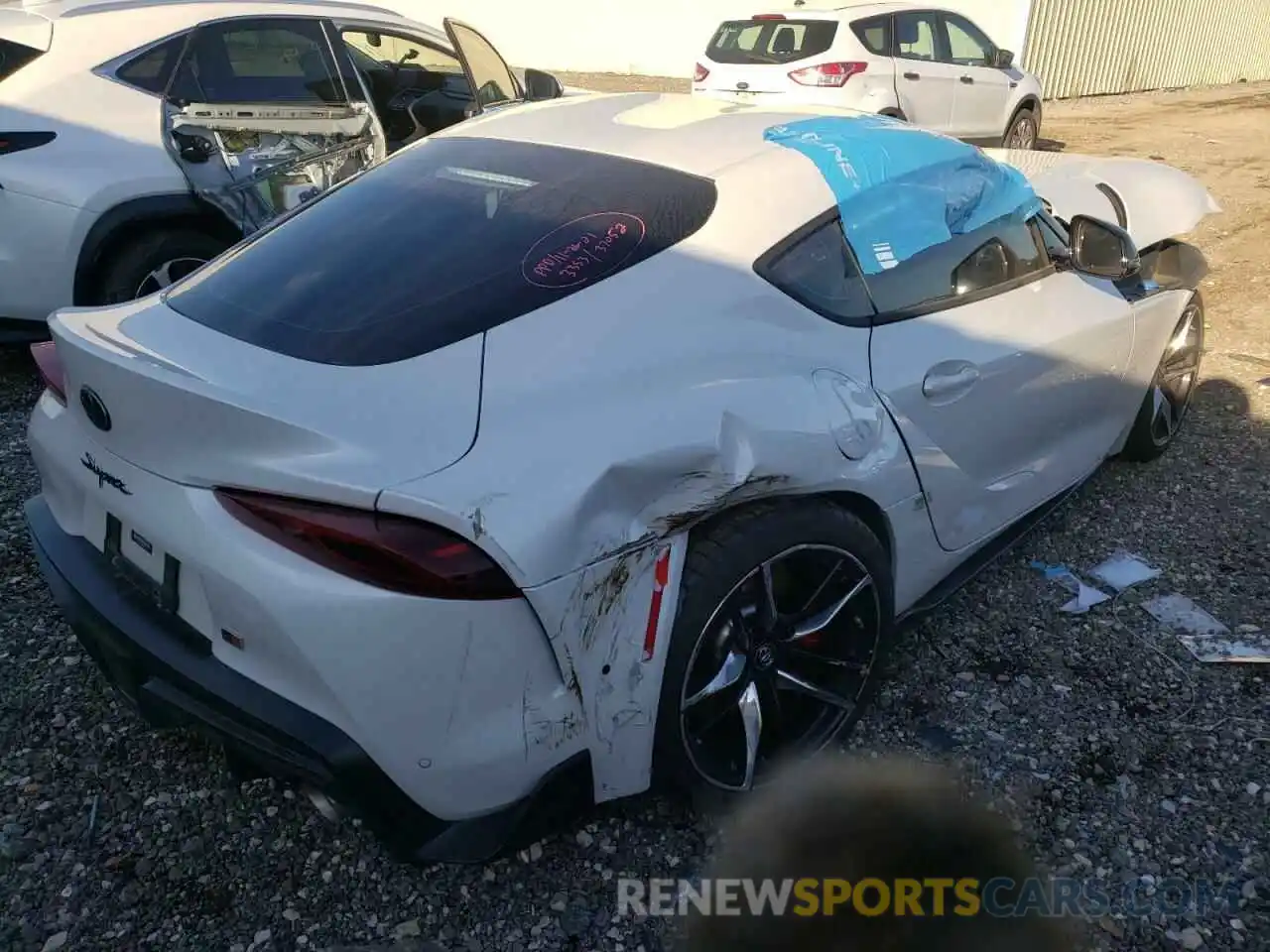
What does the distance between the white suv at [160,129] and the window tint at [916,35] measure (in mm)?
5498

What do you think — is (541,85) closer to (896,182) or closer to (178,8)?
(178,8)

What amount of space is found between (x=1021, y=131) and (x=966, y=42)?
1.40 m

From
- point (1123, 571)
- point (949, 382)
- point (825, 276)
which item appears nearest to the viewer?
point (825, 276)

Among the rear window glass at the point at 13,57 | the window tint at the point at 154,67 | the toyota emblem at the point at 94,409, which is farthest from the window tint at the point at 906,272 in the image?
the rear window glass at the point at 13,57

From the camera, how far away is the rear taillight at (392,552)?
168cm

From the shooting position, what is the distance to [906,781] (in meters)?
2.52

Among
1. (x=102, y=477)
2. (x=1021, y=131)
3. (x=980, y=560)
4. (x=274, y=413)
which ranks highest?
(x=274, y=413)

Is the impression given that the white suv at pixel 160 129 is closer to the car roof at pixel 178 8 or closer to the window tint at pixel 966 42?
the car roof at pixel 178 8

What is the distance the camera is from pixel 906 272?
2621mm

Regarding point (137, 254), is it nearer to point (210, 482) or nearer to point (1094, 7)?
point (210, 482)

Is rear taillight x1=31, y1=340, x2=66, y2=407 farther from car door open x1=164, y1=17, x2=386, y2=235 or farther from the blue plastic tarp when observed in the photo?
car door open x1=164, y1=17, x2=386, y2=235

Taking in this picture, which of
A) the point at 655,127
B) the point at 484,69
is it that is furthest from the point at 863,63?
the point at 655,127

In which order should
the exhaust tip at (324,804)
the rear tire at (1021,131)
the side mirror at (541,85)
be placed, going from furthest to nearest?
the rear tire at (1021,131) < the side mirror at (541,85) < the exhaust tip at (324,804)

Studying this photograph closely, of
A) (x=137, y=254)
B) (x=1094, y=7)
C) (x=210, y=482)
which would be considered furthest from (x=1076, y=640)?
(x=1094, y=7)
